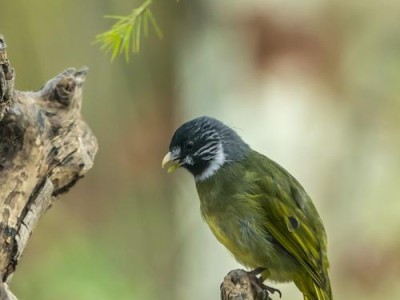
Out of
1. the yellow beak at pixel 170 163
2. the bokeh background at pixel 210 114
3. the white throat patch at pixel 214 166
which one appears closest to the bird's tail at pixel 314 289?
the white throat patch at pixel 214 166

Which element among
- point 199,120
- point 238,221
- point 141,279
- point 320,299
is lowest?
point 141,279

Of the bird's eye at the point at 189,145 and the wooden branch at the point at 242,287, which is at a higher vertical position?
the bird's eye at the point at 189,145

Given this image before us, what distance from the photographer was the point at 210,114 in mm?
6793

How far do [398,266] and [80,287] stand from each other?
7.04 ft

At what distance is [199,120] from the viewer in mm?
4352

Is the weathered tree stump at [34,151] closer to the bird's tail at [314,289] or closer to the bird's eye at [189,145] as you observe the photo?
the bird's eye at [189,145]

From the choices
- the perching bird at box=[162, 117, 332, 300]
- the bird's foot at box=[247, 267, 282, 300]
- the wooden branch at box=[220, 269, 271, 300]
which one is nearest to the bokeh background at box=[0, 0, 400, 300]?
the perching bird at box=[162, 117, 332, 300]

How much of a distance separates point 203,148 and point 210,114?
95.5 inches

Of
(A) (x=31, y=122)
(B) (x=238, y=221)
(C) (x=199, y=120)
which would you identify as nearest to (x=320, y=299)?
(B) (x=238, y=221)

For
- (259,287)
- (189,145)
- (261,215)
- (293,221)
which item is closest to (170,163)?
(189,145)

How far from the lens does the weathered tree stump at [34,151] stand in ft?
11.6

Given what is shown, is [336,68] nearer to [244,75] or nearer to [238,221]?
[244,75]

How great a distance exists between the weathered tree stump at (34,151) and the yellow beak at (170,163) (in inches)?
12.9

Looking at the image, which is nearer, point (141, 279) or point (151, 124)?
point (141, 279)
